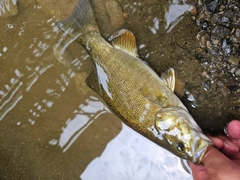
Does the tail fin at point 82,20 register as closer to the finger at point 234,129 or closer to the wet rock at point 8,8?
the wet rock at point 8,8

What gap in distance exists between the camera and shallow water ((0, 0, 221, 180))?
328 cm

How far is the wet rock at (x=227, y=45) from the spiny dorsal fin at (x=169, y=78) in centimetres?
54

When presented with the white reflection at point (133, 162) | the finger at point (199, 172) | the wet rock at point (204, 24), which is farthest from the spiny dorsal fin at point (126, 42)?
the finger at point (199, 172)

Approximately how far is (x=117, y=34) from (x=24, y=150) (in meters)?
1.60

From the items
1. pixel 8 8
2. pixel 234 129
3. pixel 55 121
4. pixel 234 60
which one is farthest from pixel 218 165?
pixel 8 8

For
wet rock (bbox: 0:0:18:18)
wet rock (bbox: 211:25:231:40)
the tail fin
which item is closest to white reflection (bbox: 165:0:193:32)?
wet rock (bbox: 211:25:231:40)

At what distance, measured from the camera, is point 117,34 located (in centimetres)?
309

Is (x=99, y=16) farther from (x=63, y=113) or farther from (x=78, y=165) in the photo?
(x=78, y=165)

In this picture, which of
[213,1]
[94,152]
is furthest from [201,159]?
[213,1]

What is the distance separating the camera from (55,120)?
3.36m

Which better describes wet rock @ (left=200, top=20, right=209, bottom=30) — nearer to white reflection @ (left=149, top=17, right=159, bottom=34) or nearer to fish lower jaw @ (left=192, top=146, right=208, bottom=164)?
white reflection @ (left=149, top=17, right=159, bottom=34)

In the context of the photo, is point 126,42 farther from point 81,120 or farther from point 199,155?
point 199,155

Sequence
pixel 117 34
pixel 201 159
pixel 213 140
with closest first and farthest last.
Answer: pixel 201 159
pixel 213 140
pixel 117 34

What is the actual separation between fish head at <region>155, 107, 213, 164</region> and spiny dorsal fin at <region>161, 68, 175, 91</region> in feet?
0.85
